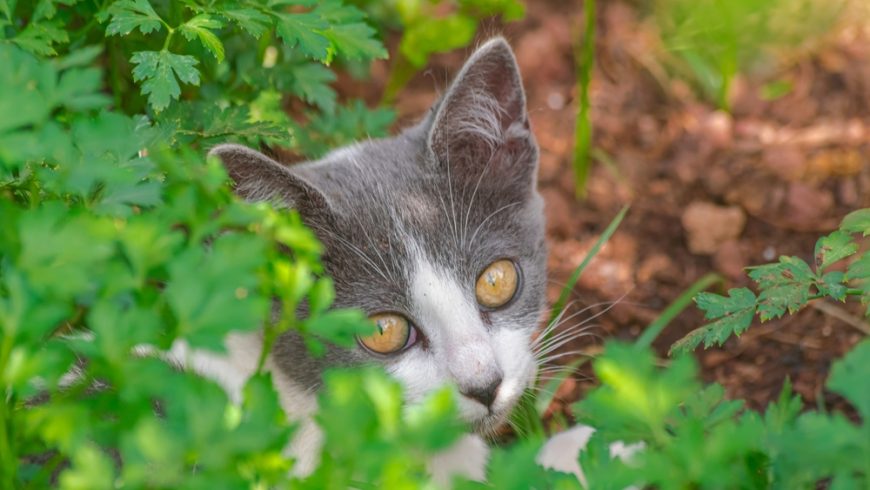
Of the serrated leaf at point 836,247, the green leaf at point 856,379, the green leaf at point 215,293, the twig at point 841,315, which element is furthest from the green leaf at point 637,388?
the twig at point 841,315

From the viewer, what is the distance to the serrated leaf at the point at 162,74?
6.88 ft

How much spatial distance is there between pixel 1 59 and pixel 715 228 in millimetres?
2621

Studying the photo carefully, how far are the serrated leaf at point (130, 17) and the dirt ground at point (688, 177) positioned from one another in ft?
3.57

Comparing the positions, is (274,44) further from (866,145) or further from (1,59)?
(866,145)

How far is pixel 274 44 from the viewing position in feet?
9.61

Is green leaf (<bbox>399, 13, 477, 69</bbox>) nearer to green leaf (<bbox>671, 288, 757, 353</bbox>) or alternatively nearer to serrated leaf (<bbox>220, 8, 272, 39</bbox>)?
serrated leaf (<bbox>220, 8, 272, 39</bbox>)

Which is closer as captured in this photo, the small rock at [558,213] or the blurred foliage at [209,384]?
the blurred foliage at [209,384]

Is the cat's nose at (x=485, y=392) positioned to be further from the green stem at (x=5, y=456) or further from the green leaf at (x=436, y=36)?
the green leaf at (x=436, y=36)

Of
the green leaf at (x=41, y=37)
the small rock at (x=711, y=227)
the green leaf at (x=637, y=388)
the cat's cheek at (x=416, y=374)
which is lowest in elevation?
the small rock at (x=711, y=227)

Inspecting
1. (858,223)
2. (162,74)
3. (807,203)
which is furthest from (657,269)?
(162,74)

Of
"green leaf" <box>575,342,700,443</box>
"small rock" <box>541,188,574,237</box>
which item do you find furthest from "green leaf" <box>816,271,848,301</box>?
"small rock" <box>541,188,574,237</box>

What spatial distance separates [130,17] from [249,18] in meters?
0.28

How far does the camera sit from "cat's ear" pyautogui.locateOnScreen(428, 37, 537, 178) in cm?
238

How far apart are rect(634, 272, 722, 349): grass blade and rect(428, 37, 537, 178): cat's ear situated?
0.63 m
